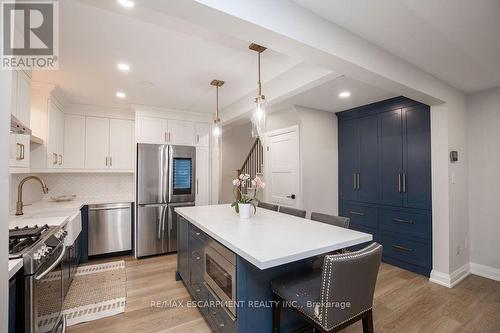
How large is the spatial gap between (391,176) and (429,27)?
2.16 meters

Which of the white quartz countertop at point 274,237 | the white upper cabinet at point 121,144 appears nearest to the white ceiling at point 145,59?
the white upper cabinet at point 121,144

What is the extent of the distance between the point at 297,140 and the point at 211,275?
2460 mm

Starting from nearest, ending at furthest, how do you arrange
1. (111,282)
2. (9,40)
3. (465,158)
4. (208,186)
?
(9,40)
(111,282)
(465,158)
(208,186)

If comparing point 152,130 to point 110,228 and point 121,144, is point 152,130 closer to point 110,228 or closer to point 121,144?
point 121,144

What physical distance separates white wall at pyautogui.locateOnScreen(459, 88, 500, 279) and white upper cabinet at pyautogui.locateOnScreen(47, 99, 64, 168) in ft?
18.7

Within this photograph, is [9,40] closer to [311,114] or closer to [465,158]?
[311,114]

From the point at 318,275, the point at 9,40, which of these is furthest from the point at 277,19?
the point at 318,275

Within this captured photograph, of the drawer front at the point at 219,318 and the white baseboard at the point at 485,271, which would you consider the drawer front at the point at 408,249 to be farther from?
the drawer front at the point at 219,318

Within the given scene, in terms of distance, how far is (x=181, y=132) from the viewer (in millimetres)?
4266

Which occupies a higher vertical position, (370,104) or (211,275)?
(370,104)

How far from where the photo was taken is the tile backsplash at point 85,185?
3648mm

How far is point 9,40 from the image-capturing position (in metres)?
0.96

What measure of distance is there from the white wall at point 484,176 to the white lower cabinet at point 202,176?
4.04 meters

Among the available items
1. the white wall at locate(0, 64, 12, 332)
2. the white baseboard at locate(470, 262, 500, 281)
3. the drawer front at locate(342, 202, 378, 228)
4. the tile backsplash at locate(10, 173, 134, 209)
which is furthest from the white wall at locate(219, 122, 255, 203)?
the white wall at locate(0, 64, 12, 332)
